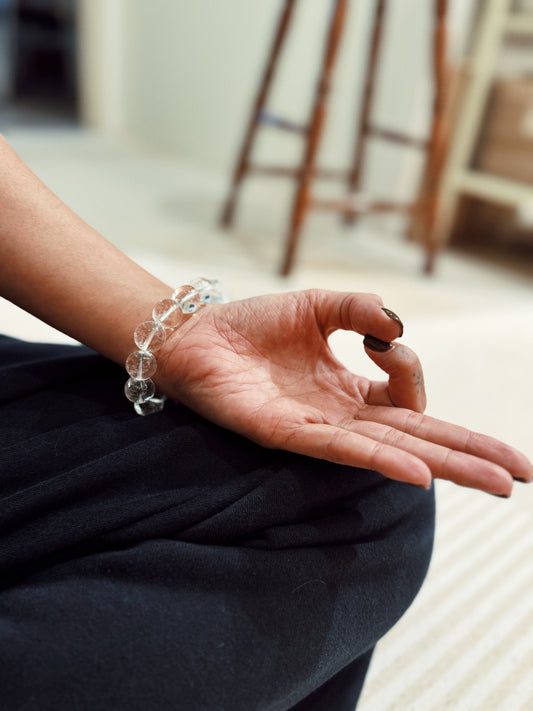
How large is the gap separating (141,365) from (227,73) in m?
2.63

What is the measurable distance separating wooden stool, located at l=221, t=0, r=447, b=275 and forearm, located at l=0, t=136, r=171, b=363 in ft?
3.81

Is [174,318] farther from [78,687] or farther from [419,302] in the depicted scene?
[419,302]

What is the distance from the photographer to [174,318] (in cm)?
56

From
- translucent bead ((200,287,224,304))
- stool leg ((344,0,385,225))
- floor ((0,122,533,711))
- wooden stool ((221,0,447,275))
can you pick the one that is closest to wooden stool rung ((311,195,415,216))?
wooden stool ((221,0,447,275))

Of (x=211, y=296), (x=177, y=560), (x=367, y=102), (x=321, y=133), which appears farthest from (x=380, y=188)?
(x=177, y=560)

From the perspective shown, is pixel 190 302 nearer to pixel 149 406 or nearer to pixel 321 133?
pixel 149 406

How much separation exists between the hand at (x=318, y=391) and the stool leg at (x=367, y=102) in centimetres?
165

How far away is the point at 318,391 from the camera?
550 millimetres

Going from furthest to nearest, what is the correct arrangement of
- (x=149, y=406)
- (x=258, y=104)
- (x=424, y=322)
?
(x=258, y=104), (x=424, y=322), (x=149, y=406)

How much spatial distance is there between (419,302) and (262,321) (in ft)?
3.95

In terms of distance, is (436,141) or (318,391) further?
(436,141)

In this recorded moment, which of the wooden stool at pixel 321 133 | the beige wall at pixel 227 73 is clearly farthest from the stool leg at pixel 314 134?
the beige wall at pixel 227 73

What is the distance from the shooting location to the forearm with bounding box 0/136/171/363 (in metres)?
0.53

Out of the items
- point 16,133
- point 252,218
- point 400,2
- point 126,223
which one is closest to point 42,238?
point 126,223
